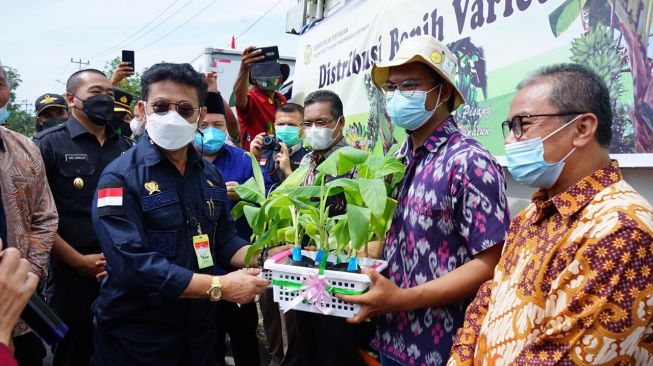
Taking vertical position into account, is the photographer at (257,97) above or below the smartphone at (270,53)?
below

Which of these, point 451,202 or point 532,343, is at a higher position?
point 451,202

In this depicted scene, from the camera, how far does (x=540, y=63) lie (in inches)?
96.7

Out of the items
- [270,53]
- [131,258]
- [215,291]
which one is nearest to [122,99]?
[270,53]

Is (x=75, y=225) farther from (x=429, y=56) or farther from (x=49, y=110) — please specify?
(x=49, y=110)

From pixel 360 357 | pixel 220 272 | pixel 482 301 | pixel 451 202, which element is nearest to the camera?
pixel 482 301

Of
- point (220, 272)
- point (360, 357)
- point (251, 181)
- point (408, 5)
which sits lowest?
point (360, 357)

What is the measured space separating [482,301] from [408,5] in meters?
2.45

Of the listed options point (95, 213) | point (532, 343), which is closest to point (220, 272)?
point (95, 213)

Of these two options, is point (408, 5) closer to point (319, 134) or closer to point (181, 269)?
point (319, 134)

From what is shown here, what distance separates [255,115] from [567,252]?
13.6ft

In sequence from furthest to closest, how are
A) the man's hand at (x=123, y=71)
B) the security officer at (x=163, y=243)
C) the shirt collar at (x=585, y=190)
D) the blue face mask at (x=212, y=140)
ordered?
the man's hand at (x=123, y=71) → the blue face mask at (x=212, y=140) → the security officer at (x=163, y=243) → the shirt collar at (x=585, y=190)

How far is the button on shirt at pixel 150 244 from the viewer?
6.54 ft

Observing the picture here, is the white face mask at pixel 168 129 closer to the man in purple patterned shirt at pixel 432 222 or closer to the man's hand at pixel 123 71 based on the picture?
the man in purple patterned shirt at pixel 432 222

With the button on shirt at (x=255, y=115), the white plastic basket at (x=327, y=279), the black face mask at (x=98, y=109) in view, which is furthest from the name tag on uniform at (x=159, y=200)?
the button on shirt at (x=255, y=115)
